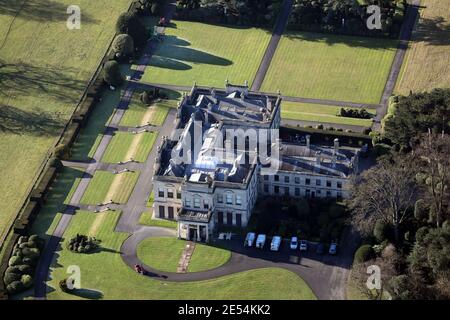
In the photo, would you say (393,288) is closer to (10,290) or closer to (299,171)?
(299,171)

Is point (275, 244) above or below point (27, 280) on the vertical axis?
above

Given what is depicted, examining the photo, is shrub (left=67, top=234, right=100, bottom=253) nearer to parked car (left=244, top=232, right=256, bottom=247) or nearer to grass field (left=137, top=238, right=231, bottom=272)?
grass field (left=137, top=238, right=231, bottom=272)

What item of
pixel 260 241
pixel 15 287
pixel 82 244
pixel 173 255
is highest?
pixel 260 241

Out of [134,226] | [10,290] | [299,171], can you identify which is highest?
[299,171]

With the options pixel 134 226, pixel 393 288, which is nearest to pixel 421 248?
pixel 393 288

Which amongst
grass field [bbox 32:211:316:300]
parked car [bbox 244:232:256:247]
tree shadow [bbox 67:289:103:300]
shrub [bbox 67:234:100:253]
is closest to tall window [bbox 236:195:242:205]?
parked car [bbox 244:232:256:247]

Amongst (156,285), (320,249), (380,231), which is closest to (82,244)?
(156,285)

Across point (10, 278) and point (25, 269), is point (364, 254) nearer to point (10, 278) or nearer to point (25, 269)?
point (25, 269)
